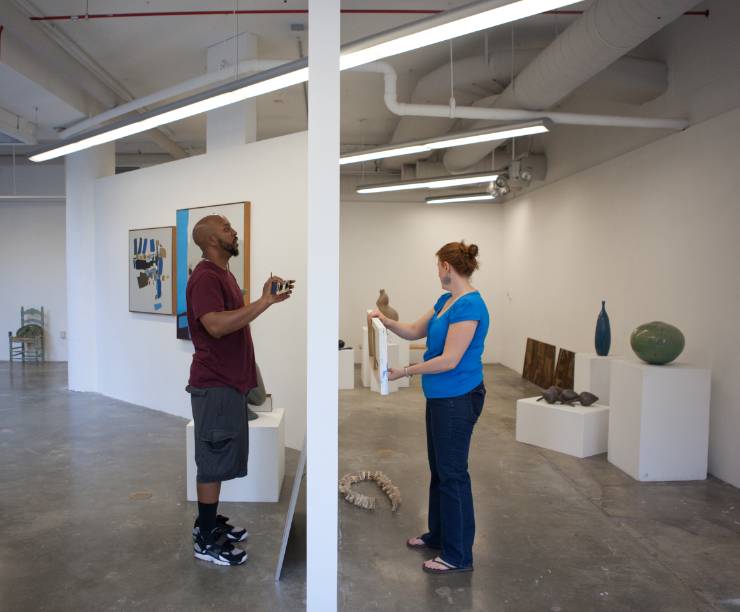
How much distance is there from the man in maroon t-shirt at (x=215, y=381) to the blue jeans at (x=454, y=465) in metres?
0.94

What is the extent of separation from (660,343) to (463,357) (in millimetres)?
2198

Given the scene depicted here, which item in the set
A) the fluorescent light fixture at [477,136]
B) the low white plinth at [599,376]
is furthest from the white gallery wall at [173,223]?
the low white plinth at [599,376]

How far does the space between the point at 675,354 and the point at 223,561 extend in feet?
10.9

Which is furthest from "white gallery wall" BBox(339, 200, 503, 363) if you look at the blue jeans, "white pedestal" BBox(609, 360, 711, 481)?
the blue jeans

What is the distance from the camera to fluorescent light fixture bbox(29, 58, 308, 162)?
11.1ft

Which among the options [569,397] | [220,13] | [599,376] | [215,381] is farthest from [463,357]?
[220,13]

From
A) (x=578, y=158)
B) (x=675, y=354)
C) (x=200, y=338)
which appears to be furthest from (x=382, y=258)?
(x=200, y=338)

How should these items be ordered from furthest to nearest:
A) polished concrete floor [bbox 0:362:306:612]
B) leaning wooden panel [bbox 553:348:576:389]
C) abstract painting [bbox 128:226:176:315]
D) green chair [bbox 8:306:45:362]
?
green chair [bbox 8:306:45:362]
leaning wooden panel [bbox 553:348:576:389]
abstract painting [bbox 128:226:176:315]
polished concrete floor [bbox 0:362:306:612]

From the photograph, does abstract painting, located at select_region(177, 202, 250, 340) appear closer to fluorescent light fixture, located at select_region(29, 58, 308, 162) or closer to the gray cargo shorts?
fluorescent light fixture, located at select_region(29, 58, 308, 162)

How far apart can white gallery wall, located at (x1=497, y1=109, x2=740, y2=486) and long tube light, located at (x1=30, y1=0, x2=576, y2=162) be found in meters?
2.34

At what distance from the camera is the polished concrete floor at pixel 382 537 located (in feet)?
8.23

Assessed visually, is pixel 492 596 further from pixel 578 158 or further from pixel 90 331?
pixel 90 331

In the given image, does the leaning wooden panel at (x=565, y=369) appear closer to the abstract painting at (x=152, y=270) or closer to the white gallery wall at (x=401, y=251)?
the white gallery wall at (x=401, y=251)

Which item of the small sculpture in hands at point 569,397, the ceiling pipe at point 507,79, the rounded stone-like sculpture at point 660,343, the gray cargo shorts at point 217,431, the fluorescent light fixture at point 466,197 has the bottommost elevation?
the small sculpture in hands at point 569,397
